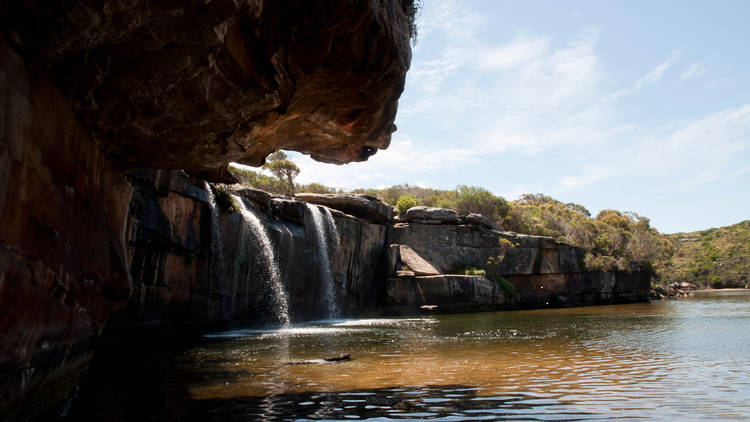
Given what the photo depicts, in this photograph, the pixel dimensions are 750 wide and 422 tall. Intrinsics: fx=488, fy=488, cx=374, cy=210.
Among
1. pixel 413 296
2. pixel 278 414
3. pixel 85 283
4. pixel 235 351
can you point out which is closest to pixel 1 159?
pixel 85 283

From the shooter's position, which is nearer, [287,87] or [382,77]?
[287,87]

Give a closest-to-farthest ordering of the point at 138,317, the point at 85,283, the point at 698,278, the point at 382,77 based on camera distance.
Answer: the point at 85,283, the point at 382,77, the point at 138,317, the point at 698,278

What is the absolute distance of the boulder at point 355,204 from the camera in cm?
2919

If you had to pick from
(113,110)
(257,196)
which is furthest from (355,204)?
(113,110)

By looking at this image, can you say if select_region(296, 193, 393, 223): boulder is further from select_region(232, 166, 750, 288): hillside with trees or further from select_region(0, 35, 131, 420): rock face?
select_region(0, 35, 131, 420): rock face

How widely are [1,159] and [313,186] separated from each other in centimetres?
4843

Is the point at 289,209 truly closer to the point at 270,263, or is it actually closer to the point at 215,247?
the point at 270,263

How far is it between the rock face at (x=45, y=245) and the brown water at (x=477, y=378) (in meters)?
1.70

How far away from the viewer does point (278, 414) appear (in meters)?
5.46

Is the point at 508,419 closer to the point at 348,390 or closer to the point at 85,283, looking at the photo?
the point at 348,390

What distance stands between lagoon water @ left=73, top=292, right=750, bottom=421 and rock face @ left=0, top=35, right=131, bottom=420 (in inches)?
60.6

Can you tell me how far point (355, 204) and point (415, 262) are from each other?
5.34m

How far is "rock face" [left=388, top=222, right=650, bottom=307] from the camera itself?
33.0m

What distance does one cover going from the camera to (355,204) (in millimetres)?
29938
